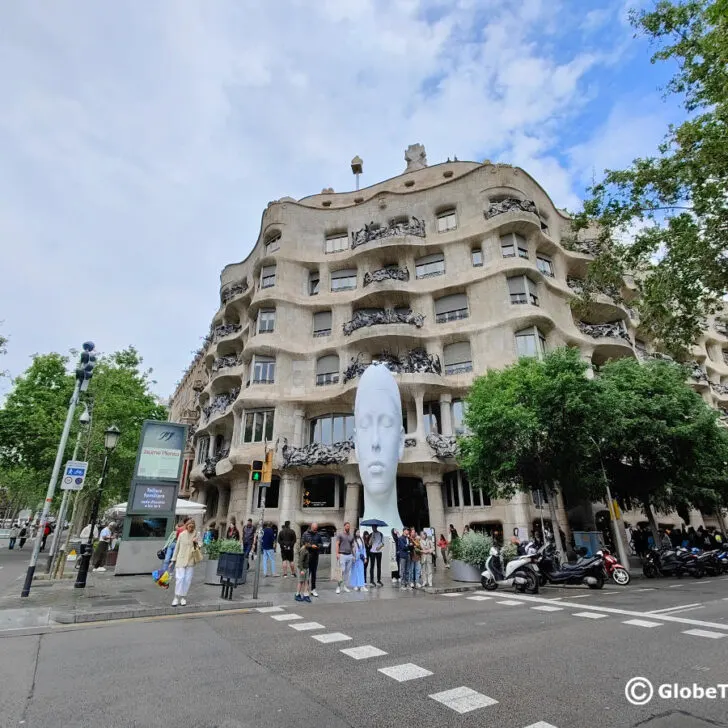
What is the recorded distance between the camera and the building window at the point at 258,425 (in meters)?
25.5

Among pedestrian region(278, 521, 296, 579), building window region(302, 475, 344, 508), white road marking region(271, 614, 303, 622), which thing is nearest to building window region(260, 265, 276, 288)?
building window region(302, 475, 344, 508)

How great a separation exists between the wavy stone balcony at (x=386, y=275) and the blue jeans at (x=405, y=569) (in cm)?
1762

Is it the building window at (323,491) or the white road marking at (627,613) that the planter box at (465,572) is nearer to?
the white road marking at (627,613)

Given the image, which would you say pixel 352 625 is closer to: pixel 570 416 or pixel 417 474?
pixel 570 416

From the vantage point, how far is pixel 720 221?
9.73m

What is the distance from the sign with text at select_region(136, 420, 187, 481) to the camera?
48.7 feet

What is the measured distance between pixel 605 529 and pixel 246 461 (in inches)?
779

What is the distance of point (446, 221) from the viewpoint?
28.6 metres

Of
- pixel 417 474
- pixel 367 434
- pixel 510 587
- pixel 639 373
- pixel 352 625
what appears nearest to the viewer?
pixel 352 625

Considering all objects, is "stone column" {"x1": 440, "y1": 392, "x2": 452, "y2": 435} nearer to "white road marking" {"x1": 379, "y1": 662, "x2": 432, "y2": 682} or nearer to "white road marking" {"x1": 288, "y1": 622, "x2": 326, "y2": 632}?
"white road marking" {"x1": 288, "y1": 622, "x2": 326, "y2": 632}

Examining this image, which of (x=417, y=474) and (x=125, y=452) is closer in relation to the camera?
(x=417, y=474)

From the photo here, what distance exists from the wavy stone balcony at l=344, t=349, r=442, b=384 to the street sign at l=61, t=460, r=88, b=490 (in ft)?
47.2

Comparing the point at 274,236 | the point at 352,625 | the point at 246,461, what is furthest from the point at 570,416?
the point at 274,236

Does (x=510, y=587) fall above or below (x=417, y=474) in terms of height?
below
